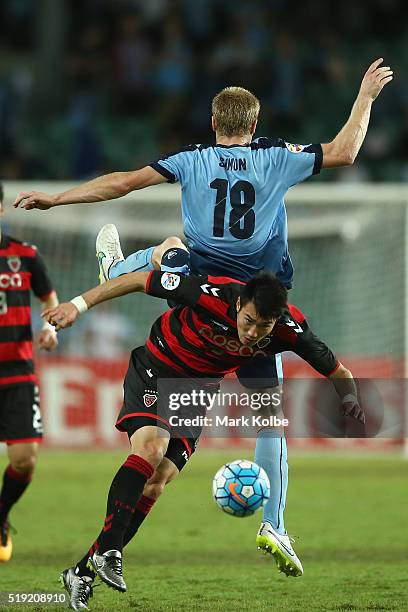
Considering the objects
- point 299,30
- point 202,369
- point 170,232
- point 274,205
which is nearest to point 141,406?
point 202,369

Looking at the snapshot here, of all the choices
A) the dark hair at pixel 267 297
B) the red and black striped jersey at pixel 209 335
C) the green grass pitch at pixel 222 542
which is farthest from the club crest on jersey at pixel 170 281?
the green grass pitch at pixel 222 542

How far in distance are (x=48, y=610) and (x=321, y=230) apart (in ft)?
29.4

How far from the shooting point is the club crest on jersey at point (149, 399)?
6.35 metres

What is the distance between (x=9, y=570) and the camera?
24.6 feet

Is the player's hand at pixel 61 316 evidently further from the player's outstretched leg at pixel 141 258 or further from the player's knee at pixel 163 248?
the player's knee at pixel 163 248

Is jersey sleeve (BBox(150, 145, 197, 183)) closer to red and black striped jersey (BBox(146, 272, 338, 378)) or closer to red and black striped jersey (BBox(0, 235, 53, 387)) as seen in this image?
red and black striped jersey (BBox(146, 272, 338, 378))

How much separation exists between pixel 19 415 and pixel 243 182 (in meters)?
2.78

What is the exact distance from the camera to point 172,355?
21.1 ft

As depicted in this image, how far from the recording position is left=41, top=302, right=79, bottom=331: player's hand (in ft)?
18.9

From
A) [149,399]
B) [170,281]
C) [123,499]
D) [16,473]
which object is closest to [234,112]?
[170,281]

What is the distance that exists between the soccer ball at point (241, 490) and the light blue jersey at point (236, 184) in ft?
3.85

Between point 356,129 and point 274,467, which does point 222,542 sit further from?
point 356,129

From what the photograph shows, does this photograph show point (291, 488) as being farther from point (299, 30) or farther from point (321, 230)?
point (299, 30)

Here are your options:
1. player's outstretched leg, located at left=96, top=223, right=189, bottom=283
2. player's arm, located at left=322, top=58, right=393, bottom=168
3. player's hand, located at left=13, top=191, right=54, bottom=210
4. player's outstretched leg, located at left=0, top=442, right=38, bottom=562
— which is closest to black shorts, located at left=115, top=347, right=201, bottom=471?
player's outstretched leg, located at left=96, top=223, right=189, bottom=283
